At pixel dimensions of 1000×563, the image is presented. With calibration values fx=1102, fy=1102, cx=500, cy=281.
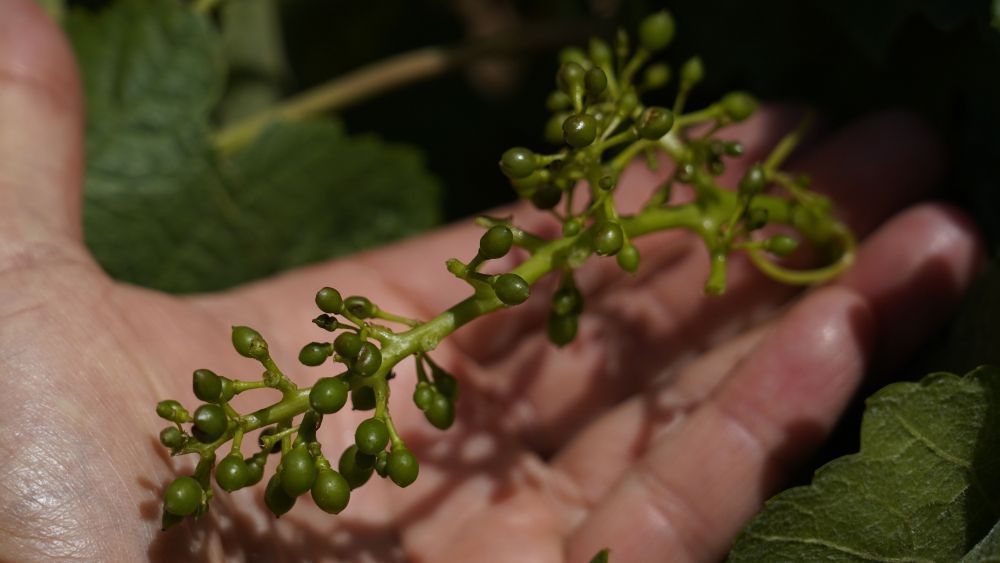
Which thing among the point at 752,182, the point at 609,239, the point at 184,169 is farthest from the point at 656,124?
the point at 184,169

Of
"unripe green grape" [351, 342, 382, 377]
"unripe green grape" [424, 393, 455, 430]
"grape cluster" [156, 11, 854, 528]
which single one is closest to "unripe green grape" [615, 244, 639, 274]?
"grape cluster" [156, 11, 854, 528]

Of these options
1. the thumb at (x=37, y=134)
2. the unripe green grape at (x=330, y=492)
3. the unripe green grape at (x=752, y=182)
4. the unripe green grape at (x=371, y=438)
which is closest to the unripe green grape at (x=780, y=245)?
the unripe green grape at (x=752, y=182)

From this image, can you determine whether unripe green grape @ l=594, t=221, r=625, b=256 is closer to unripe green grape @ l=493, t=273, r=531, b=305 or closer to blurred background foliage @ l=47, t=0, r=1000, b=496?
unripe green grape @ l=493, t=273, r=531, b=305

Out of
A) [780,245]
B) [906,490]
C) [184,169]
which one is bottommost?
[906,490]

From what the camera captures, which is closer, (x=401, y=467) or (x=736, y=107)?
(x=401, y=467)

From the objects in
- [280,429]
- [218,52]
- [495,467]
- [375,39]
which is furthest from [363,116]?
[280,429]

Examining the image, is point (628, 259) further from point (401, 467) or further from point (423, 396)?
point (401, 467)

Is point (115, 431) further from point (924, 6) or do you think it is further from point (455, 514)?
point (924, 6)
